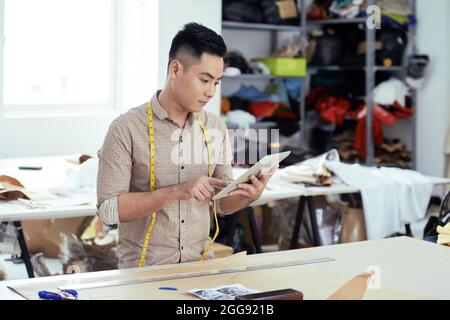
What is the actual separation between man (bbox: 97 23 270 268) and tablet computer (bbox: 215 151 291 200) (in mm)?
31

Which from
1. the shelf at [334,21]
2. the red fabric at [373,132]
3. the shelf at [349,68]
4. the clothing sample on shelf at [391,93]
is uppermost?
the shelf at [334,21]

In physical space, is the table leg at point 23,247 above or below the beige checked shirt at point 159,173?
below

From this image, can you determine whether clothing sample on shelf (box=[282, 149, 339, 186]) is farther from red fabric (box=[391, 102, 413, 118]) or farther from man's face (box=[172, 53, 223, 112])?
red fabric (box=[391, 102, 413, 118])

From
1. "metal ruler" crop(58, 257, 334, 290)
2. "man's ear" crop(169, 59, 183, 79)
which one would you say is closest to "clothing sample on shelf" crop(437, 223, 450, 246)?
"metal ruler" crop(58, 257, 334, 290)

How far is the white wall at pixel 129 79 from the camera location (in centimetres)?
530

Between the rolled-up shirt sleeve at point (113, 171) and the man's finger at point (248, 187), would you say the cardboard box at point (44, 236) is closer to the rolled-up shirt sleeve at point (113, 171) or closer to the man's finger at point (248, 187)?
the rolled-up shirt sleeve at point (113, 171)

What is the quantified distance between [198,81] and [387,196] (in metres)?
2.31

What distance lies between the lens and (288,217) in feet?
16.8

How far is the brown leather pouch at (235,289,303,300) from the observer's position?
76.9 inches

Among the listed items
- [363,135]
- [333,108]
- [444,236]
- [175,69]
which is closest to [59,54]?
[333,108]

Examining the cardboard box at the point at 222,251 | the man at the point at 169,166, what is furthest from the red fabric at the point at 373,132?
the man at the point at 169,166

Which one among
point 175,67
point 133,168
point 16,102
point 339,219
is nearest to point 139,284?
point 133,168

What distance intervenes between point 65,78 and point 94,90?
22cm
